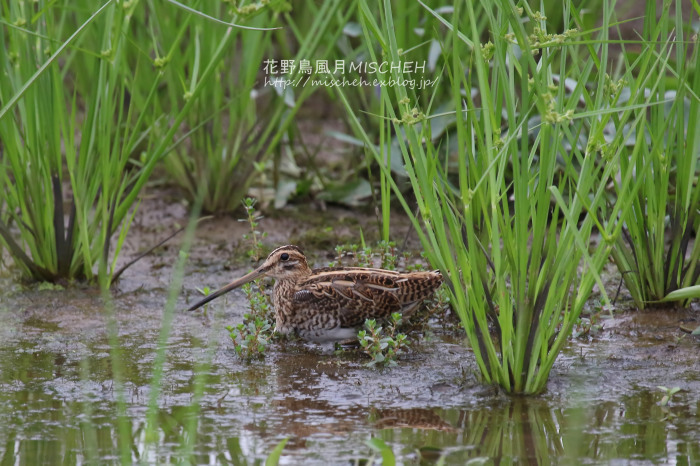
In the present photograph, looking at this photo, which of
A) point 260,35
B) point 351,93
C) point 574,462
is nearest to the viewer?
point 574,462

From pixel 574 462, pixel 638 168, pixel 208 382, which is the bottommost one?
pixel 574 462

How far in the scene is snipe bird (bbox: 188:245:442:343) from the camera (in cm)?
439

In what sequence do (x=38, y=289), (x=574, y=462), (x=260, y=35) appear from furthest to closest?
(x=260, y=35) → (x=38, y=289) → (x=574, y=462)

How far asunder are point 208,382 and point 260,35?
8.70 ft

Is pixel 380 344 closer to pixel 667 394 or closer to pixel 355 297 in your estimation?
pixel 355 297

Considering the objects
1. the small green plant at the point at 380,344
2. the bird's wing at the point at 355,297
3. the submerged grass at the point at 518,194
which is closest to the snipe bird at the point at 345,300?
the bird's wing at the point at 355,297

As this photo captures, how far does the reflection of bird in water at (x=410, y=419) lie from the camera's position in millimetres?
3420

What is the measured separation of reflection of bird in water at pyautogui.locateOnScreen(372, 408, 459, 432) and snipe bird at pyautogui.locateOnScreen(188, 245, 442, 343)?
2.89 ft

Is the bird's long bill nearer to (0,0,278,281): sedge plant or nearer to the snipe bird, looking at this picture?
the snipe bird

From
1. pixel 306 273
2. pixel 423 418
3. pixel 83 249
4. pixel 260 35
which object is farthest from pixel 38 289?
pixel 423 418

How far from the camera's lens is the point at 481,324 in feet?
11.7

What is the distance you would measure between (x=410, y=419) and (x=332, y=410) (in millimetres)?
306

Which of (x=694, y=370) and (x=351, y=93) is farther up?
(x=351, y=93)

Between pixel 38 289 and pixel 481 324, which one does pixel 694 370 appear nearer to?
pixel 481 324
